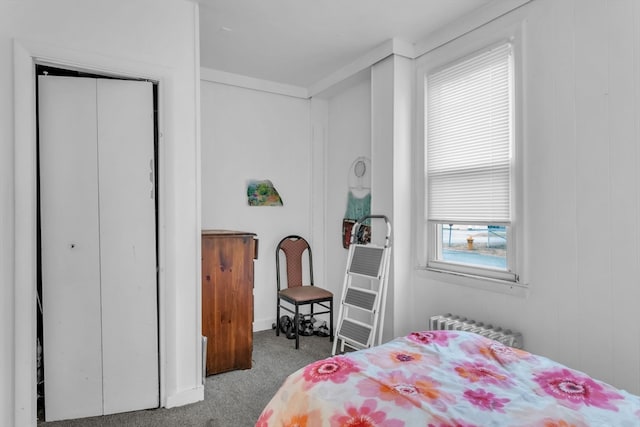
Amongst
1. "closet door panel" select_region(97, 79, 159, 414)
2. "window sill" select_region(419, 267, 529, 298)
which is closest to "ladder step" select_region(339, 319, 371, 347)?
"window sill" select_region(419, 267, 529, 298)

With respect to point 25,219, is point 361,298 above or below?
below

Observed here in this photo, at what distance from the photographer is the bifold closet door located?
2266 millimetres

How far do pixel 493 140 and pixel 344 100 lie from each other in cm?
200

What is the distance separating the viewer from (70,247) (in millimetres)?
2297

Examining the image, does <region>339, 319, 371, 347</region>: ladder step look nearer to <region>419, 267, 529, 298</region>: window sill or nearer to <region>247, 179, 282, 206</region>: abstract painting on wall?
<region>419, 267, 529, 298</region>: window sill

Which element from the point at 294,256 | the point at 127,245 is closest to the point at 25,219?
the point at 127,245

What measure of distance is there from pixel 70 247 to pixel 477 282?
9.19ft

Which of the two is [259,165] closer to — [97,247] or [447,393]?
[97,247]

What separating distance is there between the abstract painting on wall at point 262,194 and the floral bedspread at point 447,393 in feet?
8.78

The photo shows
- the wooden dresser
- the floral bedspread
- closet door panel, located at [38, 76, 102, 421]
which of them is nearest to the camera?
the floral bedspread

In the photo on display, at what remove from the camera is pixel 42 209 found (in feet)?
7.36

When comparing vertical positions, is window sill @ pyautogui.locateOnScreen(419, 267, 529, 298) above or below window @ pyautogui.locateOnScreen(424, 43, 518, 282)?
below

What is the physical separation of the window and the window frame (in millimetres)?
12

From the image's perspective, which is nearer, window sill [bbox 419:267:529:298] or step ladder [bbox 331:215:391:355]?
window sill [bbox 419:267:529:298]
